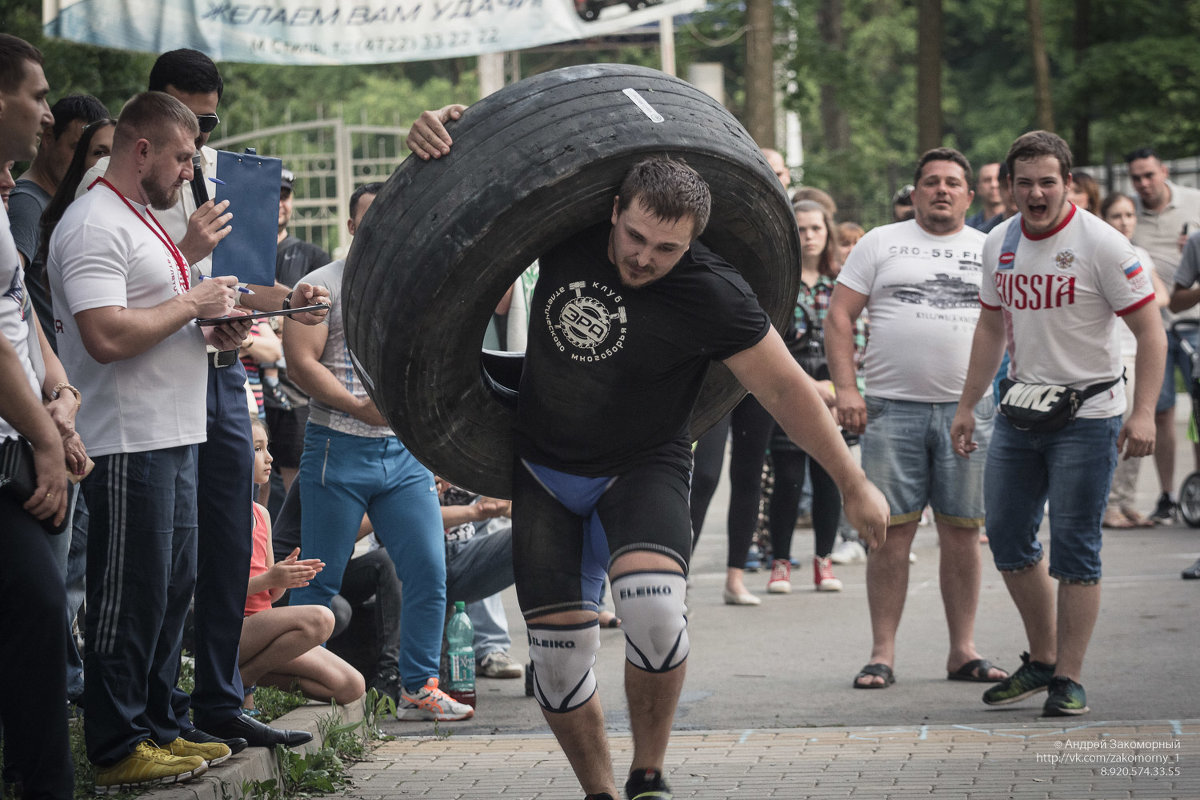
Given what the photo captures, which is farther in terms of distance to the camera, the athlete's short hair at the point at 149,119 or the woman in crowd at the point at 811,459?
the woman in crowd at the point at 811,459

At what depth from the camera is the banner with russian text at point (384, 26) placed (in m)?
13.5

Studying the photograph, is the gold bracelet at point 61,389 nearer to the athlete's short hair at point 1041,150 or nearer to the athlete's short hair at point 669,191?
the athlete's short hair at point 669,191

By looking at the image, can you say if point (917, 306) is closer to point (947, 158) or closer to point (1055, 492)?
point (947, 158)

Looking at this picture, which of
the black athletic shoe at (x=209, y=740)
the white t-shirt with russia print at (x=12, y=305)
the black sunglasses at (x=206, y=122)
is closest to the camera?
the white t-shirt with russia print at (x=12, y=305)

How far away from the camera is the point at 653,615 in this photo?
13.3 ft

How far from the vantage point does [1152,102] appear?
23.4 metres

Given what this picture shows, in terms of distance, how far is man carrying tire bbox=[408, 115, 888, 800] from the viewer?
4082mm

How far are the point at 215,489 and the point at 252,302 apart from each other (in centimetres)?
82

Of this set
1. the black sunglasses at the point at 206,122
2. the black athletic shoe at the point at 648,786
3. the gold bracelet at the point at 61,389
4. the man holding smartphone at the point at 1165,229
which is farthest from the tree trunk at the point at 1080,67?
the gold bracelet at the point at 61,389

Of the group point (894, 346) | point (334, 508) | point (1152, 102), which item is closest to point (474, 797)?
point (334, 508)

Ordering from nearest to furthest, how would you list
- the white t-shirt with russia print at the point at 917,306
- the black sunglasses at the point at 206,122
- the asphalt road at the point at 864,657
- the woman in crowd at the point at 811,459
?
the black sunglasses at the point at 206,122 → the asphalt road at the point at 864,657 → the white t-shirt with russia print at the point at 917,306 → the woman in crowd at the point at 811,459

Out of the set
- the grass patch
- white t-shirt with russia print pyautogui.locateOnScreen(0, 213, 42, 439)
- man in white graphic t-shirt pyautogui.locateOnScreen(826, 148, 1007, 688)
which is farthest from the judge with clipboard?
man in white graphic t-shirt pyautogui.locateOnScreen(826, 148, 1007, 688)

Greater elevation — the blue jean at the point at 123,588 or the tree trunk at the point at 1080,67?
the tree trunk at the point at 1080,67

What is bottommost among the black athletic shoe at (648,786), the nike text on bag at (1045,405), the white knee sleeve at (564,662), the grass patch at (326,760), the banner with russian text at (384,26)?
the grass patch at (326,760)
